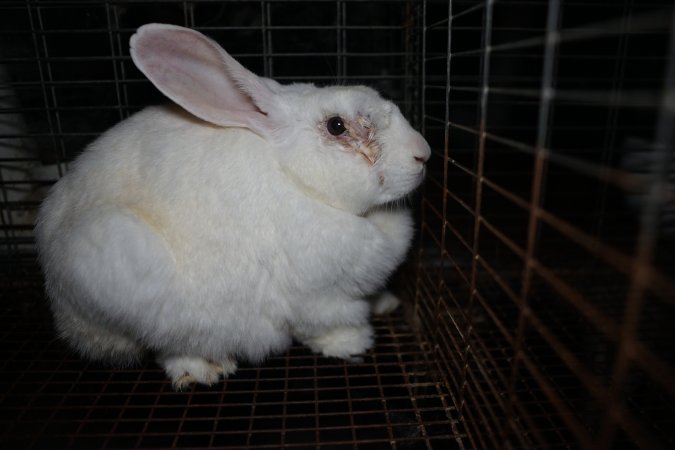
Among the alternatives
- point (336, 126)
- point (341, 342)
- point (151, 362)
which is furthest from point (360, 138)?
point (151, 362)

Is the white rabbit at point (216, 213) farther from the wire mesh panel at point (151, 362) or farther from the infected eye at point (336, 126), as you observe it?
the wire mesh panel at point (151, 362)

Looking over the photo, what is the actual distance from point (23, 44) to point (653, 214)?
254cm

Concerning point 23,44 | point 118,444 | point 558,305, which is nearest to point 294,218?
point 118,444

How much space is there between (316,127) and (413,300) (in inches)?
38.4

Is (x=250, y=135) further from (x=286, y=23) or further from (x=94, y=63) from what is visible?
(x=94, y=63)

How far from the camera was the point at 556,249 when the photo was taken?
2775 mm

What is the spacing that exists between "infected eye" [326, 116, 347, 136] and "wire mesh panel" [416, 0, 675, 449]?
35 centimetres

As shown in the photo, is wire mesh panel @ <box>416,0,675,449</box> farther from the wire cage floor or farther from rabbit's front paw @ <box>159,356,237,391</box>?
rabbit's front paw @ <box>159,356,237,391</box>

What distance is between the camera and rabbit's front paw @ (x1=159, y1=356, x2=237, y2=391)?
1662mm

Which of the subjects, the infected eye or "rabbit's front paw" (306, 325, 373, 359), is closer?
the infected eye

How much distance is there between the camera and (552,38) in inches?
30.1

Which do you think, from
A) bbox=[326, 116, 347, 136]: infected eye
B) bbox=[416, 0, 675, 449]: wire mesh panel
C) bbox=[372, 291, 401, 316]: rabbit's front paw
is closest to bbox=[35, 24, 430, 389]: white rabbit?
bbox=[326, 116, 347, 136]: infected eye

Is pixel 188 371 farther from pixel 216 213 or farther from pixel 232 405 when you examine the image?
pixel 216 213

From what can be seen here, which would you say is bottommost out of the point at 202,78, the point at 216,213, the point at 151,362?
the point at 151,362
